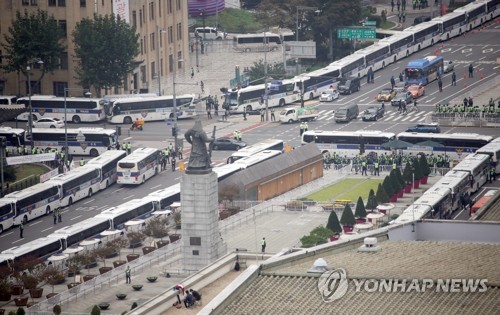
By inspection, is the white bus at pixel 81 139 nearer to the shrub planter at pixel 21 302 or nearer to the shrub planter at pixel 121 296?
the shrub planter at pixel 21 302

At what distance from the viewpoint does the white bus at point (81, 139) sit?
14775cm

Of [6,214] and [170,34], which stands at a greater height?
[170,34]

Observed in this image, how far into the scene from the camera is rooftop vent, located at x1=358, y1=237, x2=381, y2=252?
6862cm

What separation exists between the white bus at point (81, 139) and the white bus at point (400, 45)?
46385mm

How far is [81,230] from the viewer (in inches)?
4572

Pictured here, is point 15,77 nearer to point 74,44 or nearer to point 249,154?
point 74,44

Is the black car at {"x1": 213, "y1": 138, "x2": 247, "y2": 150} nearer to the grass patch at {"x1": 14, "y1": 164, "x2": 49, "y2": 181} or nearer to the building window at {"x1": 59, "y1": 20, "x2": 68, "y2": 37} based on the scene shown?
the grass patch at {"x1": 14, "y1": 164, "x2": 49, "y2": 181}

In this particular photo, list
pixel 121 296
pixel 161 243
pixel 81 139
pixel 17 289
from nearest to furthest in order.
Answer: pixel 121 296
pixel 17 289
pixel 161 243
pixel 81 139

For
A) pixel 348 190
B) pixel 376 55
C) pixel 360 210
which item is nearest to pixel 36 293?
pixel 360 210

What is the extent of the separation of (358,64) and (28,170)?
4865cm

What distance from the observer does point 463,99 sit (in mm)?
162375

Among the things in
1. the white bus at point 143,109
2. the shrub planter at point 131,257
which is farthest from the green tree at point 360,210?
the white bus at point 143,109

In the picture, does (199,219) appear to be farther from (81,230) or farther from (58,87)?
(58,87)

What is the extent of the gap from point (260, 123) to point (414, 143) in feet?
68.1
